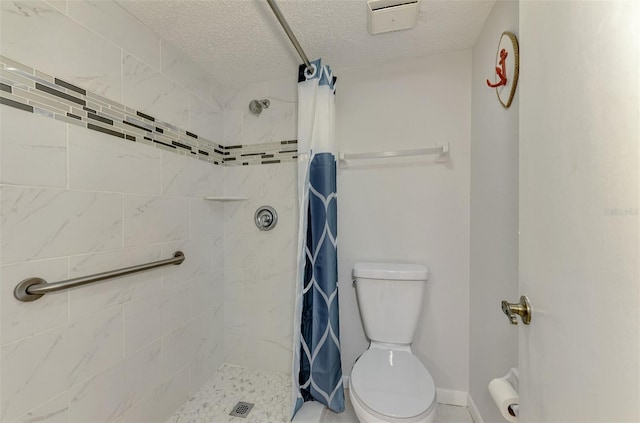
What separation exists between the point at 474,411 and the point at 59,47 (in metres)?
2.55

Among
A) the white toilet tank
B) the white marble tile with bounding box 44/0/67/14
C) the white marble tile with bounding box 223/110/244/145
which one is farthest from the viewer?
the white marble tile with bounding box 223/110/244/145

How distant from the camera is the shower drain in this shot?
1.46 meters

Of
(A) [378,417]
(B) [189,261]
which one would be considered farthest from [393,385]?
(B) [189,261]

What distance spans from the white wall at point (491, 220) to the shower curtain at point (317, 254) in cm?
76

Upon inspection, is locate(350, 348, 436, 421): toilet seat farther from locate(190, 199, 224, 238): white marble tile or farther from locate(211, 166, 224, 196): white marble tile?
locate(211, 166, 224, 196): white marble tile

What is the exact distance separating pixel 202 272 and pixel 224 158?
0.82m

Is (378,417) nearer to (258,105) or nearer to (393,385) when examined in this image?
(393,385)

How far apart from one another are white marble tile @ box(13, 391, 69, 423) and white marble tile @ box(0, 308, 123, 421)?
0.02 metres

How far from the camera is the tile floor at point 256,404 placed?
56.2 inches

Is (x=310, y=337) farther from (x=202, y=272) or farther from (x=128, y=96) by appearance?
(x=128, y=96)

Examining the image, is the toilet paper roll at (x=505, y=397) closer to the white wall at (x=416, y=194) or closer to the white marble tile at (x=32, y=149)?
the white wall at (x=416, y=194)

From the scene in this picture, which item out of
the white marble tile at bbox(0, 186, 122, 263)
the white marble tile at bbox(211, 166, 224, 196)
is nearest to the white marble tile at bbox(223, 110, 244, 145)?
the white marble tile at bbox(211, 166, 224, 196)

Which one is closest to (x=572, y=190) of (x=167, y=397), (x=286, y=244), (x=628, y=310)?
(x=628, y=310)

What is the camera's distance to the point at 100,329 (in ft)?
3.59
